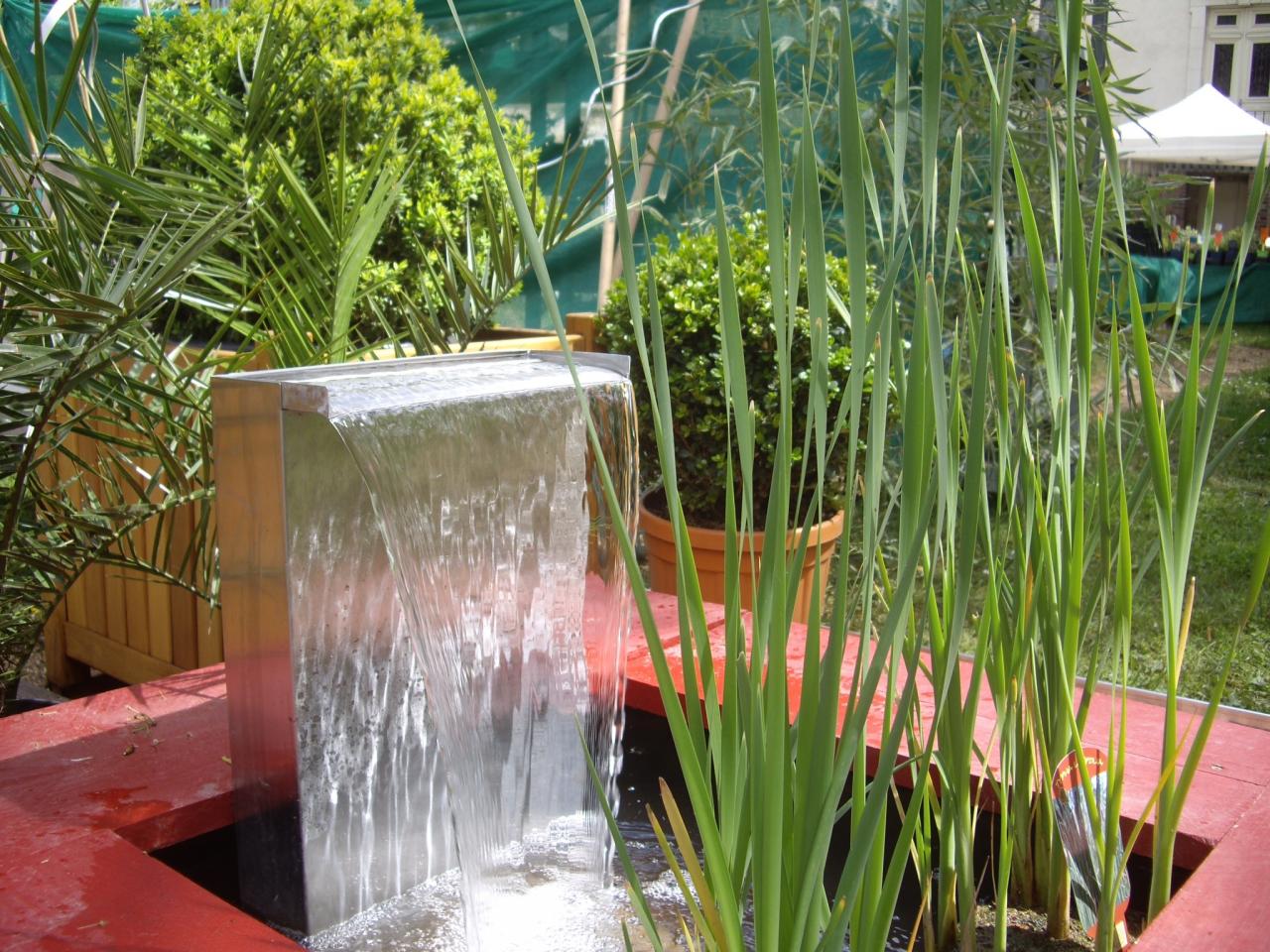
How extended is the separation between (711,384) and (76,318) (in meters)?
1.94

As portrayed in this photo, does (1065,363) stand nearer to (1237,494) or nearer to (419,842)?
(419,842)

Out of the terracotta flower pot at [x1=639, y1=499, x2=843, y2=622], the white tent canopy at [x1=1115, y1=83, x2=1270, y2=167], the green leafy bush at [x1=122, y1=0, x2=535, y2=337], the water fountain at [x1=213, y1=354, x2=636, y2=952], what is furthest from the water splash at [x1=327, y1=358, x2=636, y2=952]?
the white tent canopy at [x1=1115, y1=83, x2=1270, y2=167]

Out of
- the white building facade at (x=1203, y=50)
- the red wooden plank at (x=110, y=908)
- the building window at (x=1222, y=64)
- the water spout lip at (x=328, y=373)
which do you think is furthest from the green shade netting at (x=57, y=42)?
the building window at (x=1222, y=64)

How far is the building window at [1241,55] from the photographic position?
10.7m

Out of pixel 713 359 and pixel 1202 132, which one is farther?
pixel 1202 132

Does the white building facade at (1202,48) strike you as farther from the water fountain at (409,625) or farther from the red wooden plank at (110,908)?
the red wooden plank at (110,908)

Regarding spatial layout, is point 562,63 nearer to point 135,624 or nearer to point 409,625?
point 135,624

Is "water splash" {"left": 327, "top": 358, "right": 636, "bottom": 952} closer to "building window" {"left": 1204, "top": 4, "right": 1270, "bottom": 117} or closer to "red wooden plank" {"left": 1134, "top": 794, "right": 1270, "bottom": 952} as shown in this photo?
"red wooden plank" {"left": 1134, "top": 794, "right": 1270, "bottom": 952}

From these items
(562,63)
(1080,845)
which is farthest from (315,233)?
(562,63)

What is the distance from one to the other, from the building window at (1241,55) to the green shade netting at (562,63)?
25.8 ft

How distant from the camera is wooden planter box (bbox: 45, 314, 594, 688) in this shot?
308 centimetres

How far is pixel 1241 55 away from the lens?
10945 mm

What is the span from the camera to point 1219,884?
1422mm

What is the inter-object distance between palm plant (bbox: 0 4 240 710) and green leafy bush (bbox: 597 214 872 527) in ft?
4.43
